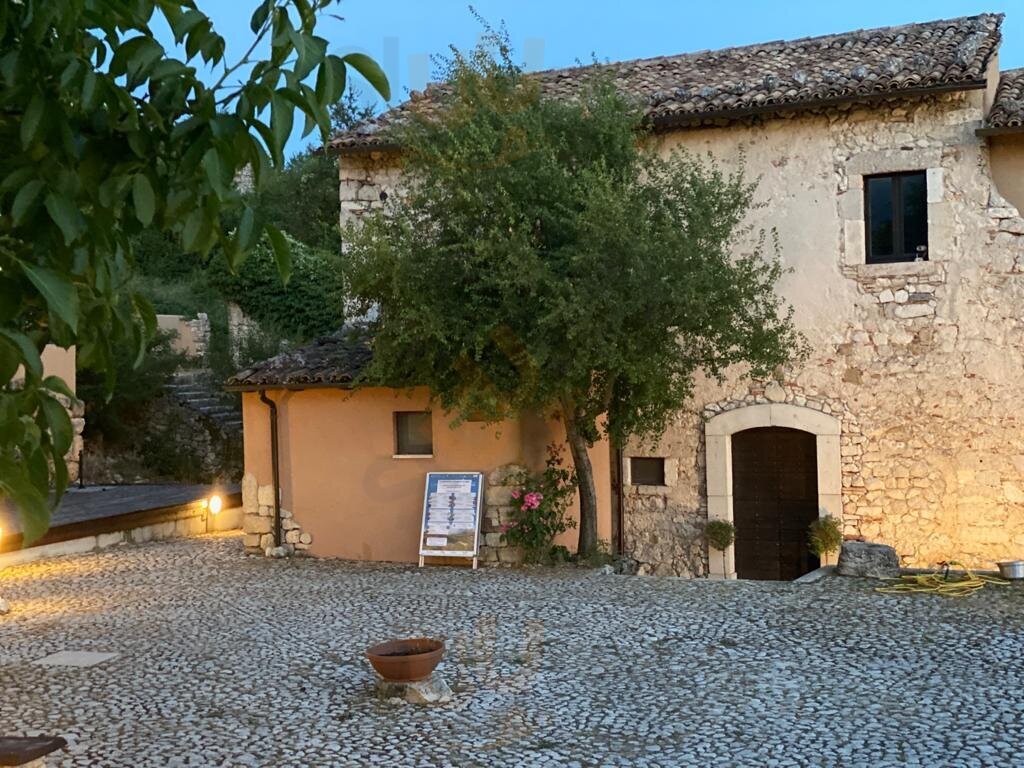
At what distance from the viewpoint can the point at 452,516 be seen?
1133 cm

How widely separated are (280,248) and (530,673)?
5.42 metres

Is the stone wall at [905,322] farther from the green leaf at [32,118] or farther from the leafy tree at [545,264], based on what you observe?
the green leaf at [32,118]

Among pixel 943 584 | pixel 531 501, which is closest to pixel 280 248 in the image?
pixel 943 584

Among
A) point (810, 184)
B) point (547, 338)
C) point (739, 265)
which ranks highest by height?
point (810, 184)

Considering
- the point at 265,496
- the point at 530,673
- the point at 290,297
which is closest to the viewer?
the point at 530,673

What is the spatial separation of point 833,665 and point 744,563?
20.1 ft

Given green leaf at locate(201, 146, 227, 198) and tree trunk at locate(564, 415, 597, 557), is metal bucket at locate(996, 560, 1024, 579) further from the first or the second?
green leaf at locate(201, 146, 227, 198)

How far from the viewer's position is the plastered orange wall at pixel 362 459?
38.2 feet

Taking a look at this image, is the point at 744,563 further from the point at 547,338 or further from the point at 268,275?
the point at 268,275

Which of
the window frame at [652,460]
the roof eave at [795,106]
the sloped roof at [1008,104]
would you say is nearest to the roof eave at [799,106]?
the roof eave at [795,106]

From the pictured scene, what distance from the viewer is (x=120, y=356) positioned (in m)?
19.8

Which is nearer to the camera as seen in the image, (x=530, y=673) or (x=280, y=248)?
(x=280, y=248)

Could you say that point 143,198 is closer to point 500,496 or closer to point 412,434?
point 500,496

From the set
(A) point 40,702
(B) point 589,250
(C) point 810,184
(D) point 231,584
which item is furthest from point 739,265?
(A) point 40,702
